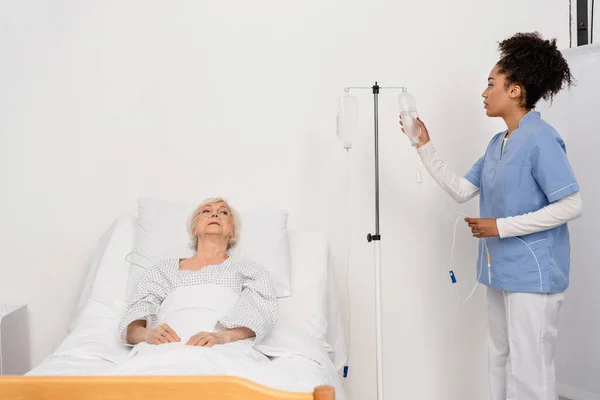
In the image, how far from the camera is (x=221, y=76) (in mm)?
2895

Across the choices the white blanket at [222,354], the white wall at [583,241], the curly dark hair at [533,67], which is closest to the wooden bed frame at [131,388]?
the white blanket at [222,354]

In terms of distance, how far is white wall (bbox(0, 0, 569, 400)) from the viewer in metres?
2.83

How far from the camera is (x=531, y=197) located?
231 centimetres

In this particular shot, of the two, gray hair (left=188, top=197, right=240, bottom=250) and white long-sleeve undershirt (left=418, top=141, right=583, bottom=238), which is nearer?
white long-sleeve undershirt (left=418, top=141, right=583, bottom=238)

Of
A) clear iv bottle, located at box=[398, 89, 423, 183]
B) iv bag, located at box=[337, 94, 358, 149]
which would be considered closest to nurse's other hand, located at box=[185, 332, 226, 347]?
iv bag, located at box=[337, 94, 358, 149]

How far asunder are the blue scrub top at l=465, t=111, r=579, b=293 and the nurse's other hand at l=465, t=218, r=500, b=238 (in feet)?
0.28

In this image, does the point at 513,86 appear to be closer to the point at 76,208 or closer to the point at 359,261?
the point at 359,261

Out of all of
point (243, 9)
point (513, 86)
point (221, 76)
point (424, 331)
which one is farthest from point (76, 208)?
point (513, 86)

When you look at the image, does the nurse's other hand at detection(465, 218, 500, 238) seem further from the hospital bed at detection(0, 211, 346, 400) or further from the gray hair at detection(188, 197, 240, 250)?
the gray hair at detection(188, 197, 240, 250)

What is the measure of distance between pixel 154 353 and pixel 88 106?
139cm

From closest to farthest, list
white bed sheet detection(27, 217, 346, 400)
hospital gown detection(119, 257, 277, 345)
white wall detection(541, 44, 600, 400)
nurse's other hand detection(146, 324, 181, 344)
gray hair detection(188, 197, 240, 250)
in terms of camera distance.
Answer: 1. white bed sheet detection(27, 217, 346, 400)
2. nurse's other hand detection(146, 324, 181, 344)
3. hospital gown detection(119, 257, 277, 345)
4. gray hair detection(188, 197, 240, 250)
5. white wall detection(541, 44, 600, 400)

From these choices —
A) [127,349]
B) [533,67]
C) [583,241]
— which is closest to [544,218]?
[533,67]

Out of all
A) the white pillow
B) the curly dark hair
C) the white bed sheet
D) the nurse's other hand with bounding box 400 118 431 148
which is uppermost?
the curly dark hair

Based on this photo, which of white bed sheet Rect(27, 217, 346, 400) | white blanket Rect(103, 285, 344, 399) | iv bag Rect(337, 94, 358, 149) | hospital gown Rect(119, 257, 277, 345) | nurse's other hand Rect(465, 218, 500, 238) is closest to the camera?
white blanket Rect(103, 285, 344, 399)
